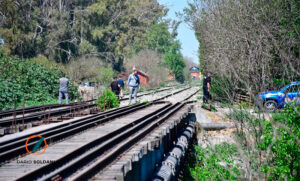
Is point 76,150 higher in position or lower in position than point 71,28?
lower

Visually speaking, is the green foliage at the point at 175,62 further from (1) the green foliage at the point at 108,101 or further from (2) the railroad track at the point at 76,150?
(2) the railroad track at the point at 76,150

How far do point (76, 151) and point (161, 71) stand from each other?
5275 centimetres

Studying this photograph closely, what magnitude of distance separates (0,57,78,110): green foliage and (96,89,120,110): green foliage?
4915mm

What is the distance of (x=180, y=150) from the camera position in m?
11.3

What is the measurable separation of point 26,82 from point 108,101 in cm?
770

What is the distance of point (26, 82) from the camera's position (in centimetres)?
2264

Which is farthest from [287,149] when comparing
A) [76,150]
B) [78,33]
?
[78,33]

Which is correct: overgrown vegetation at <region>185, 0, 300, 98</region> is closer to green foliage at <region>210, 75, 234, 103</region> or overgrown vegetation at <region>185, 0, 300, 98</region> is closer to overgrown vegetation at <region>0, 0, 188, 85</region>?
green foliage at <region>210, 75, 234, 103</region>

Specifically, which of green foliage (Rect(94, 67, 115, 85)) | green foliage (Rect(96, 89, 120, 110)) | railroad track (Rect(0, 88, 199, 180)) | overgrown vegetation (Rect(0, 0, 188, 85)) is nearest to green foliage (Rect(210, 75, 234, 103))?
railroad track (Rect(0, 88, 199, 180))

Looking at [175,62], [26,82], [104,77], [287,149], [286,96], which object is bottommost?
[287,149]

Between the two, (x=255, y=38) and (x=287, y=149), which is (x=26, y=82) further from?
(x=287, y=149)

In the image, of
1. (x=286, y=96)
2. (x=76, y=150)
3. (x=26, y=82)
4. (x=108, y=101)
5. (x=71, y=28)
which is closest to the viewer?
(x=286, y=96)

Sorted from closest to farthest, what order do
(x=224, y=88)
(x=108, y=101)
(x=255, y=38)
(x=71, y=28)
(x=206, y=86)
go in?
(x=224, y=88)
(x=255, y=38)
(x=108, y=101)
(x=206, y=86)
(x=71, y=28)

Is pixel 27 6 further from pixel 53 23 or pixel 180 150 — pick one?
pixel 180 150
